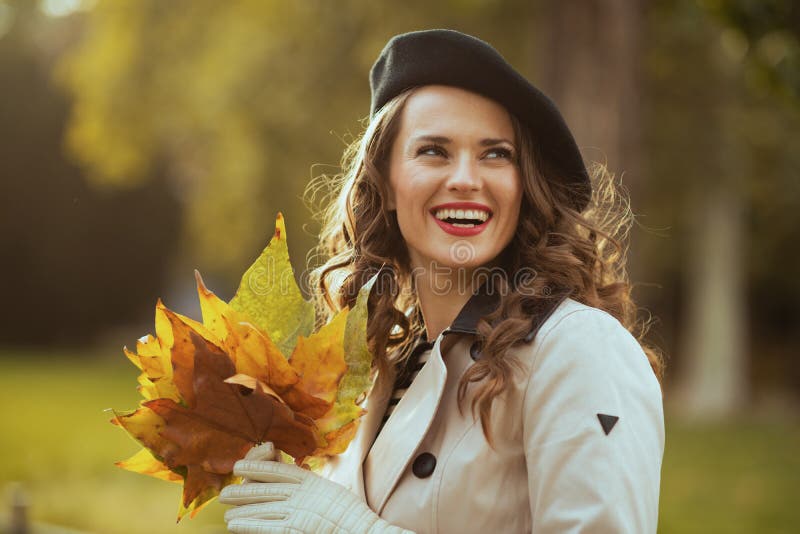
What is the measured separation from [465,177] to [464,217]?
101mm

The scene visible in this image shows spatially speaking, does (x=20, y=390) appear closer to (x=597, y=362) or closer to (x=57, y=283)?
(x=57, y=283)

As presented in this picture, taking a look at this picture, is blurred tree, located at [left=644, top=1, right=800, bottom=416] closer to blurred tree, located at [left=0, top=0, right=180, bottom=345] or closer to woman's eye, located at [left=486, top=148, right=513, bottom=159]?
woman's eye, located at [left=486, top=148, right=513, bottom=159]

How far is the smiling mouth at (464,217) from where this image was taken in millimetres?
2123

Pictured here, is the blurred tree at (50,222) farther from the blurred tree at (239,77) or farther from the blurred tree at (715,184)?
the blurred tree at (715,184)

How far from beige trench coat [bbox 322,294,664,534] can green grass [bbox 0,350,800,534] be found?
2816 millimetres

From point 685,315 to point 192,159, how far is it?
10.3 metres

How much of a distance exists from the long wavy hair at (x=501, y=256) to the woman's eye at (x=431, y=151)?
122 millimetres

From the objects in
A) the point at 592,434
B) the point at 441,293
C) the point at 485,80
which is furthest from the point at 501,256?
the point at 592,434

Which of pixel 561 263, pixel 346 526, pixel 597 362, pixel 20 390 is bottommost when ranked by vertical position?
pixel 346 526

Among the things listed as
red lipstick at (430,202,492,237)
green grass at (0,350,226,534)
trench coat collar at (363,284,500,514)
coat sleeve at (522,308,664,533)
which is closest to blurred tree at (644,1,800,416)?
green grass at (0,350,226,534)

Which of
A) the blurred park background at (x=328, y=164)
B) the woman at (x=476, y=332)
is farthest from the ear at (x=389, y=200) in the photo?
the blurred park background at (x=328, y=164)

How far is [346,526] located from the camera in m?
1.82

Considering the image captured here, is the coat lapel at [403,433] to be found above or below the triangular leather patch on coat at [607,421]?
above

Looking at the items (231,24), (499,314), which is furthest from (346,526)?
(231,24)
